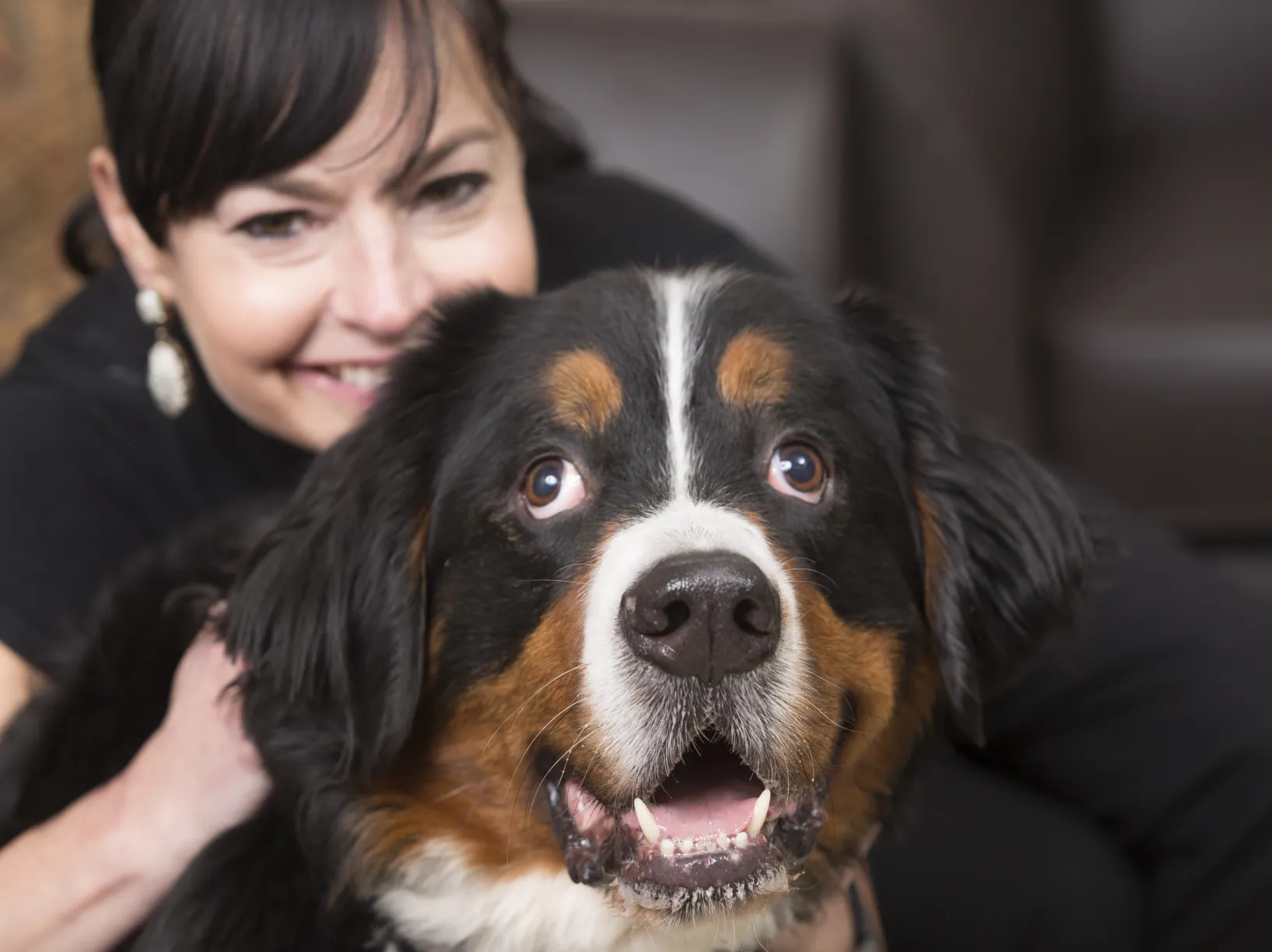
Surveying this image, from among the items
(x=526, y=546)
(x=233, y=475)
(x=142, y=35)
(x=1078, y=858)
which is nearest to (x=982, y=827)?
(x=1078, y=858)

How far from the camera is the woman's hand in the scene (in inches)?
58.7

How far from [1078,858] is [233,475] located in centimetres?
129

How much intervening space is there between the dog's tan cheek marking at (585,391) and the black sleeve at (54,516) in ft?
2.31

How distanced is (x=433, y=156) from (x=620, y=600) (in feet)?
2.43

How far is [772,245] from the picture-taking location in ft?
8.99

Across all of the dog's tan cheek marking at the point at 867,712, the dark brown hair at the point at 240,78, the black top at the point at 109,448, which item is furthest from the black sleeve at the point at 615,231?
the dog's tan cheek marking at the point at 867,712

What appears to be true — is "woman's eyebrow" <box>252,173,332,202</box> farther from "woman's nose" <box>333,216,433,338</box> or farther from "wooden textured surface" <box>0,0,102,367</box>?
"wooden textured surface" <box>0,0,102,367</box>

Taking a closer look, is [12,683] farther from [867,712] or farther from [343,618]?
[867,712]

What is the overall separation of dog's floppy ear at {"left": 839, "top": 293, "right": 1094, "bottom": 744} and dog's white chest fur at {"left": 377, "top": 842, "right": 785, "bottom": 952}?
1.19 ft

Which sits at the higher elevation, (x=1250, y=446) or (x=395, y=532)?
(x=395, y=532)

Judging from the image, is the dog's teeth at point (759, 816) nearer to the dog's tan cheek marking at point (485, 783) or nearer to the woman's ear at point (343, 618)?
the dog's tan cheek marking at point (485, 783)

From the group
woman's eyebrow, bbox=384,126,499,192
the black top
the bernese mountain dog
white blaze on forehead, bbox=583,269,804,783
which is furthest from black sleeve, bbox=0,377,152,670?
white blaze on forehead, bbox=583,269,804,783

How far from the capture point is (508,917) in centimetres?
145

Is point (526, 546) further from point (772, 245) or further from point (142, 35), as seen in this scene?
point (772, 245)
